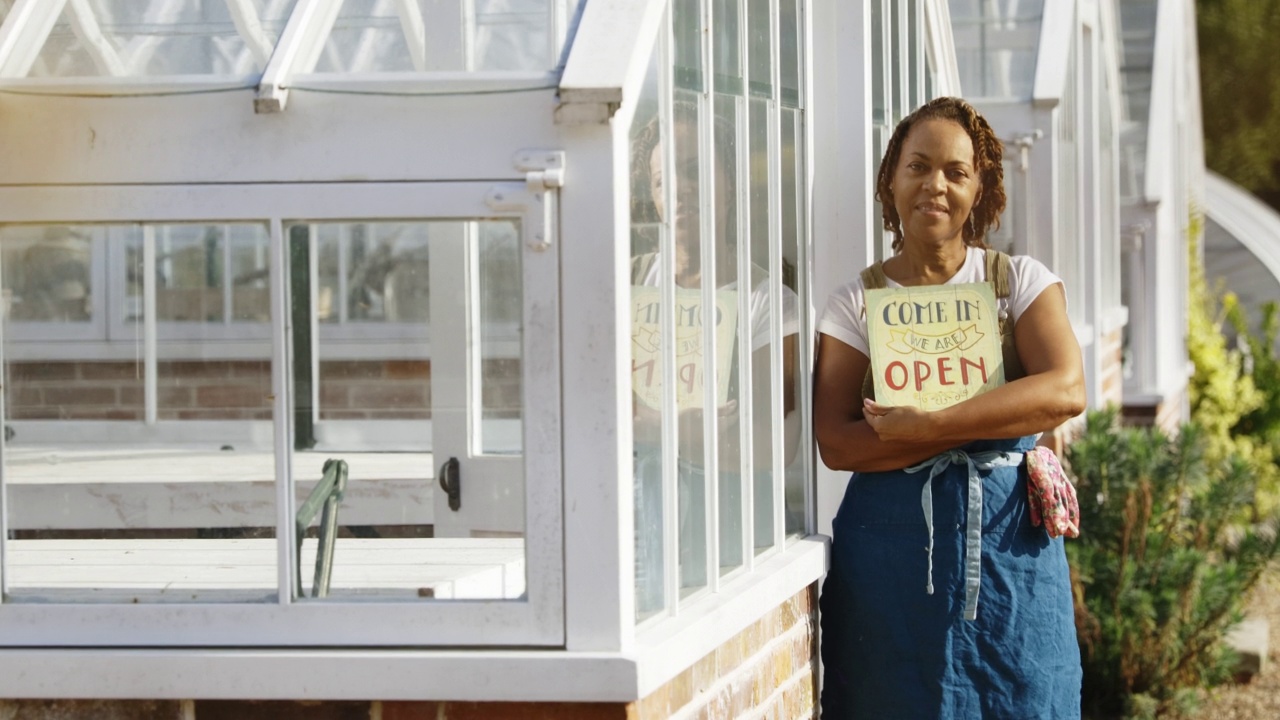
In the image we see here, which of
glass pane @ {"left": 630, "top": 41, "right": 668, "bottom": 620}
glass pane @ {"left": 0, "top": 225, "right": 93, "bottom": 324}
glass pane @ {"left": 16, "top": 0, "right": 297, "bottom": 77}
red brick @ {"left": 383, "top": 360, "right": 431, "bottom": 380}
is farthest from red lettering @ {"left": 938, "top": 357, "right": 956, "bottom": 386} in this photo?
glass pane @ {"left": 0, "top": 225, "right": 93, "bottom": 324}

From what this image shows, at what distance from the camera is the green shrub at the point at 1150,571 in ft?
19.1

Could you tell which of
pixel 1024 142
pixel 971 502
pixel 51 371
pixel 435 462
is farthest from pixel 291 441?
pixel 1024 142

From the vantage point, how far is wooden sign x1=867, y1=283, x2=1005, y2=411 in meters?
3.16

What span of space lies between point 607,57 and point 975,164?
1.05 meters

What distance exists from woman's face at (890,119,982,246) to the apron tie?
426mm

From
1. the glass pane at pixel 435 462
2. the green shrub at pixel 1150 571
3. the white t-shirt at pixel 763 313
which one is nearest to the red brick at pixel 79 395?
the glass pane at pixel 435 462

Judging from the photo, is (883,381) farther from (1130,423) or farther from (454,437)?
(1130,423)

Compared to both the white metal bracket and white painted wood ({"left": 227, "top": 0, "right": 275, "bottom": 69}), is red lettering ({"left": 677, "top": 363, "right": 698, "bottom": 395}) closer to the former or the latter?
white painted wood ({"left": 227, "top": 0, "right": 275, "bottom": 69})

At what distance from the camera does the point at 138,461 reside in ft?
14.8

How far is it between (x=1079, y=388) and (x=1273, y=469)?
25.6 ft

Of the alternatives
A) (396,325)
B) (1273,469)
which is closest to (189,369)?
(396,325)

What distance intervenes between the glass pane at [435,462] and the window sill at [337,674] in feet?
0.39

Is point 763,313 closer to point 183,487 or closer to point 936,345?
point 936,345

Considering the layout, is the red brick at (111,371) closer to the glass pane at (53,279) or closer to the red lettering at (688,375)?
the glass pane at (53,279)
